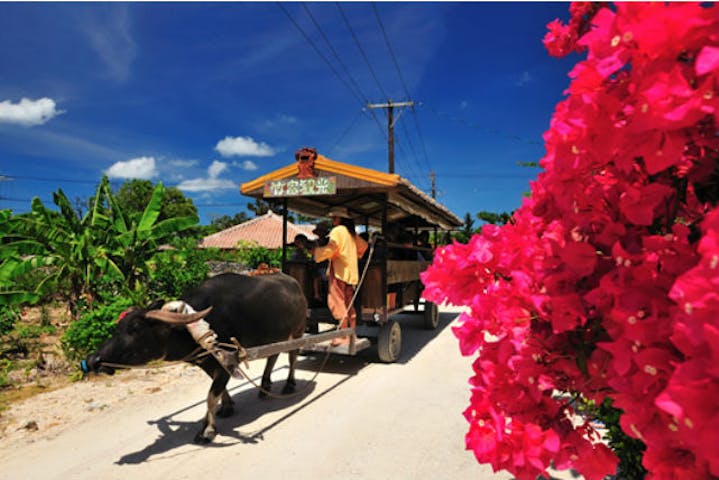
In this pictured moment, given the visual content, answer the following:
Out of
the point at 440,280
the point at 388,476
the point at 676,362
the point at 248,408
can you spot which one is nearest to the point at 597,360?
the point at 676,362

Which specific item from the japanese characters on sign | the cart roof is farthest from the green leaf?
the japanese characters on sign

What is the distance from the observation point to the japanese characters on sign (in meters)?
5.46

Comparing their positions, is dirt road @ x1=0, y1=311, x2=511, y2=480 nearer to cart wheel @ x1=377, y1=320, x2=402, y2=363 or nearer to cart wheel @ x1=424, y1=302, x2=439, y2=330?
cart wheel @ x1=377, y1=320, x2=402, y2=363

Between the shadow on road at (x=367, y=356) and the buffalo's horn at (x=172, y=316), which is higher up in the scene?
the buffalo's horn at (x=172, y=316)

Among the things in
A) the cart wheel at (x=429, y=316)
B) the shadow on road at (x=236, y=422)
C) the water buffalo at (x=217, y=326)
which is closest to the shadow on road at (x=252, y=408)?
the shadow on road at (x=236, y=422)

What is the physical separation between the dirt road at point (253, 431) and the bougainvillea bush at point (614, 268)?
2.43 meters

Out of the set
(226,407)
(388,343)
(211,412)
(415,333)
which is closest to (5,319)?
(226,407)

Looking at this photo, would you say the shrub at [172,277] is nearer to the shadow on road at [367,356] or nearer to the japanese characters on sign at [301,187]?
the shadow on road at [367,356]

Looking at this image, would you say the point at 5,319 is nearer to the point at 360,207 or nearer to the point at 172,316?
the point at 172,316

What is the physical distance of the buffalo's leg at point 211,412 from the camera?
3621mm

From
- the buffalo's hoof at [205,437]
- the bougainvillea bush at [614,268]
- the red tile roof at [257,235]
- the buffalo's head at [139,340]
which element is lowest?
the buffalo's hoof at [205,437]

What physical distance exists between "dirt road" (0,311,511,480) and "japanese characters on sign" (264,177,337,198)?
2.50 meters

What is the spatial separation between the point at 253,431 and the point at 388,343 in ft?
8.68

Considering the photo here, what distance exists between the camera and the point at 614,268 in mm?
891
